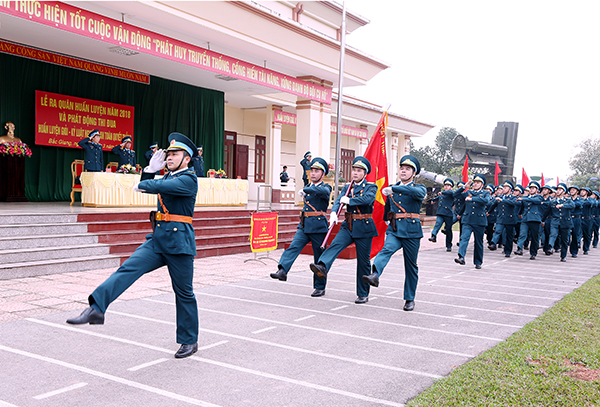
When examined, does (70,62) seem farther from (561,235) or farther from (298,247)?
(561,235)

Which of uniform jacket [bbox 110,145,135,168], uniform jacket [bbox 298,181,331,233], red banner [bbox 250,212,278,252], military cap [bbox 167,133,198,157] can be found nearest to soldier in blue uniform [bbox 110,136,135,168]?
uniform jacket [bbox 110,145,135,168]

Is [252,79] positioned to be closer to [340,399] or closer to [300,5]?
[300,5]

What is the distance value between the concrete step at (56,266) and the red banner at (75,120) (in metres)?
6.48

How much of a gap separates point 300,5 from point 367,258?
1217 centimetres

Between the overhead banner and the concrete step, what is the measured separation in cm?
434

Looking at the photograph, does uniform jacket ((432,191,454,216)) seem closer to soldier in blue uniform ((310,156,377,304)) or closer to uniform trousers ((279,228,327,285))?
uniform trousers ((279,228,327,285))

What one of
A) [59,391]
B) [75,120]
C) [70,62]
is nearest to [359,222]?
[59,391]

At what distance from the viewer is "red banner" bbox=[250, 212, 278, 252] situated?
30.4 feet

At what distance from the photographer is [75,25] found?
31.8 ft

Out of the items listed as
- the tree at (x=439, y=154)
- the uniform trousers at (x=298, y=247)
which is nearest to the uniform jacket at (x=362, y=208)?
the uniform trousers at (x=298, y=247)

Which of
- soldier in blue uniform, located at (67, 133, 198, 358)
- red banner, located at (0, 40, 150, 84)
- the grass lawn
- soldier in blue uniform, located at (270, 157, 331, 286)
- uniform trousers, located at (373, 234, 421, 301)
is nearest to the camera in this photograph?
the grass lawn

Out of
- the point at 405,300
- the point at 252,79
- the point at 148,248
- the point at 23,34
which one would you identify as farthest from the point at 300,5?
the point at 148,248

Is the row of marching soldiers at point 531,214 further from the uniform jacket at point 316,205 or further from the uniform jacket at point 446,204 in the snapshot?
the uniform jacket at point 316,205

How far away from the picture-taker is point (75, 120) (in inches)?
561
